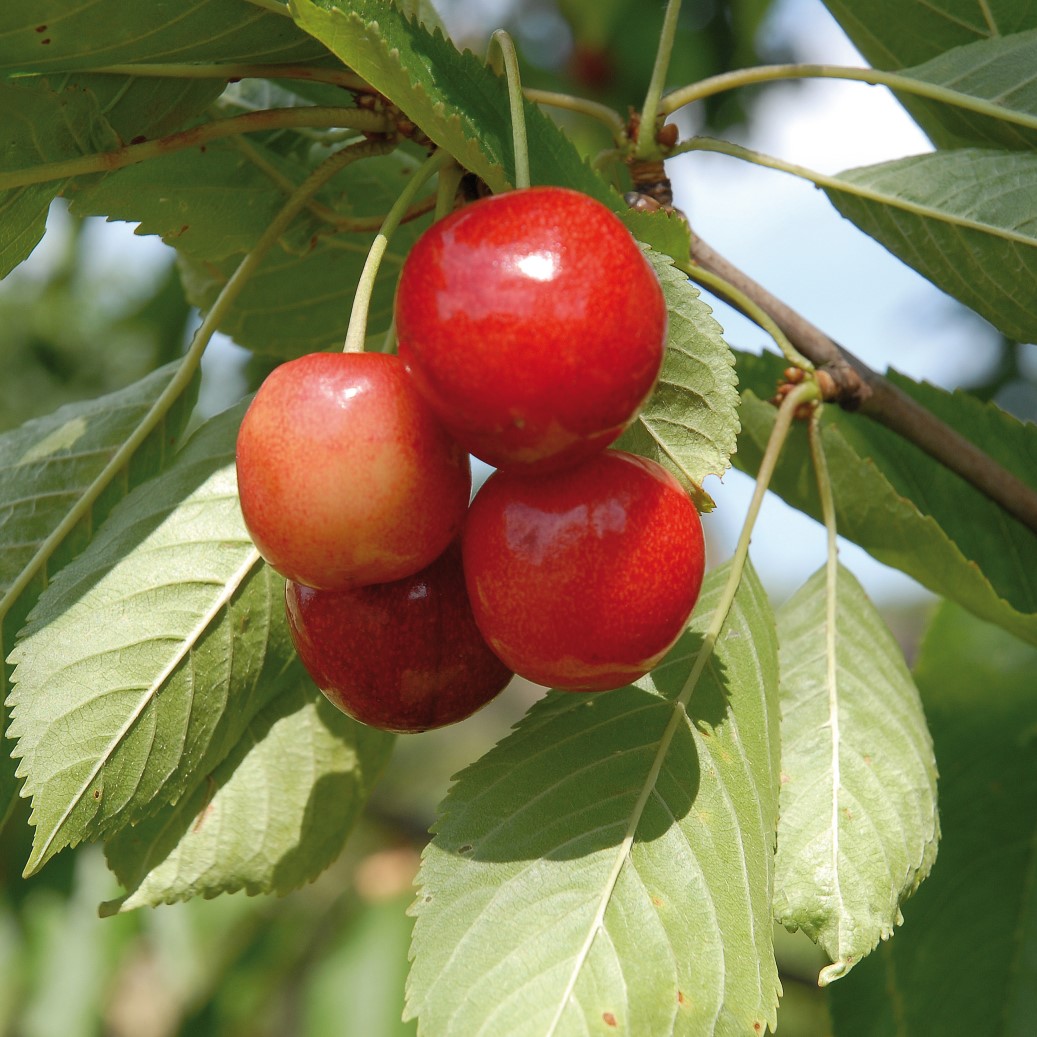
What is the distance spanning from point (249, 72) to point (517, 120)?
0.44 m

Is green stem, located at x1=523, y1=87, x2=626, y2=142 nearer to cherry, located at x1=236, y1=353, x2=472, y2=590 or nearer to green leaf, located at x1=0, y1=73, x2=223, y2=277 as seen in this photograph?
green leaf, located at x1=0, y1=73, x2=223, y2=277

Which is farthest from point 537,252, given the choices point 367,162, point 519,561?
point 367,162

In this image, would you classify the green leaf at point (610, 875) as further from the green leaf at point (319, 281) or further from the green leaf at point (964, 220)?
the green leaf at point (319, 281)

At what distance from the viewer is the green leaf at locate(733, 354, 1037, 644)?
164 centimetres

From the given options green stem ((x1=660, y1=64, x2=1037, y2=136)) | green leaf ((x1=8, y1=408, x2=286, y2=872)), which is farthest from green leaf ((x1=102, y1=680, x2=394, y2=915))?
green stem ((x1=660, y1=64, x2=1037, y2=136))

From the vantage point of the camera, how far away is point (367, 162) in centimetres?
181

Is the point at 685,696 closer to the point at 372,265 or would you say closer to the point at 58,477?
the point at 372,265

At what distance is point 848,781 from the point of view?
1404mm

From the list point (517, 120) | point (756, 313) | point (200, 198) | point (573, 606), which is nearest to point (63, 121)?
point (200, 198)

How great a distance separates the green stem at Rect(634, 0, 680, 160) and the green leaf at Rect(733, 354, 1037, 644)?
38 cm

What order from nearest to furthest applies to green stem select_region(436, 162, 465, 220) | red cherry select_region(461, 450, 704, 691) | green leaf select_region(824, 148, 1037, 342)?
1. red cherry select_region(461, 450, 704, 691)
2. green stem select_region(436, 162, 465, 220)
3. green leaf select_region(824, 148, 1037, 342)

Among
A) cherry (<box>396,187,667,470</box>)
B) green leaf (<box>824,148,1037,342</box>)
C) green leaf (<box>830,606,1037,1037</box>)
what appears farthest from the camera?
green leaf (<box>830,606,1037,1037</box>)

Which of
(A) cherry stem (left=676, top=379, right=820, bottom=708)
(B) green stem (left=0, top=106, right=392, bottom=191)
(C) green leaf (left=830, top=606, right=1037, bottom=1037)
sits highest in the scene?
(B) green stem (left=0, top=106, right=392, bottom=191)

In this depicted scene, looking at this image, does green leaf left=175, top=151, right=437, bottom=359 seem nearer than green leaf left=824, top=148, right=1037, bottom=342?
No
